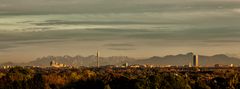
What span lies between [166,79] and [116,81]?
9504 mm

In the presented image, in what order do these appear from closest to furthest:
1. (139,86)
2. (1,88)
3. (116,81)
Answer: (139,86), (116,81), (1,88)

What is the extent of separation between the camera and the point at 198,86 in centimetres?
10106

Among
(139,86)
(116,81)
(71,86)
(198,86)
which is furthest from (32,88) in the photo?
(198,86)

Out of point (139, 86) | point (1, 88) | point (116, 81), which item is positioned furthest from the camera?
point (1, 88)

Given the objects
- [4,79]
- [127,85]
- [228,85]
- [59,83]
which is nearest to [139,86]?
[127,85]

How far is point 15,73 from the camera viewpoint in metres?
127

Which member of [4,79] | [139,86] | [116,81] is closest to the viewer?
[139,86]

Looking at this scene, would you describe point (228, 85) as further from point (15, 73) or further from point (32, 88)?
point (15, 73)

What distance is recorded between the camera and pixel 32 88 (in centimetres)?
10306

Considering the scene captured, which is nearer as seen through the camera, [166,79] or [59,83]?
[166,79]

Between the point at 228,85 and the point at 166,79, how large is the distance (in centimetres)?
1313

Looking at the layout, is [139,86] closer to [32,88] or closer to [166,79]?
[166,79]

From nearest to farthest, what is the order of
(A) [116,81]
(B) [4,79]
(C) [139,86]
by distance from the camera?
(C) [139,86] < (A) [116,81] < (B) [4,79]

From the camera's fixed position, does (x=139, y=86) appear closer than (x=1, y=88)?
Yes
